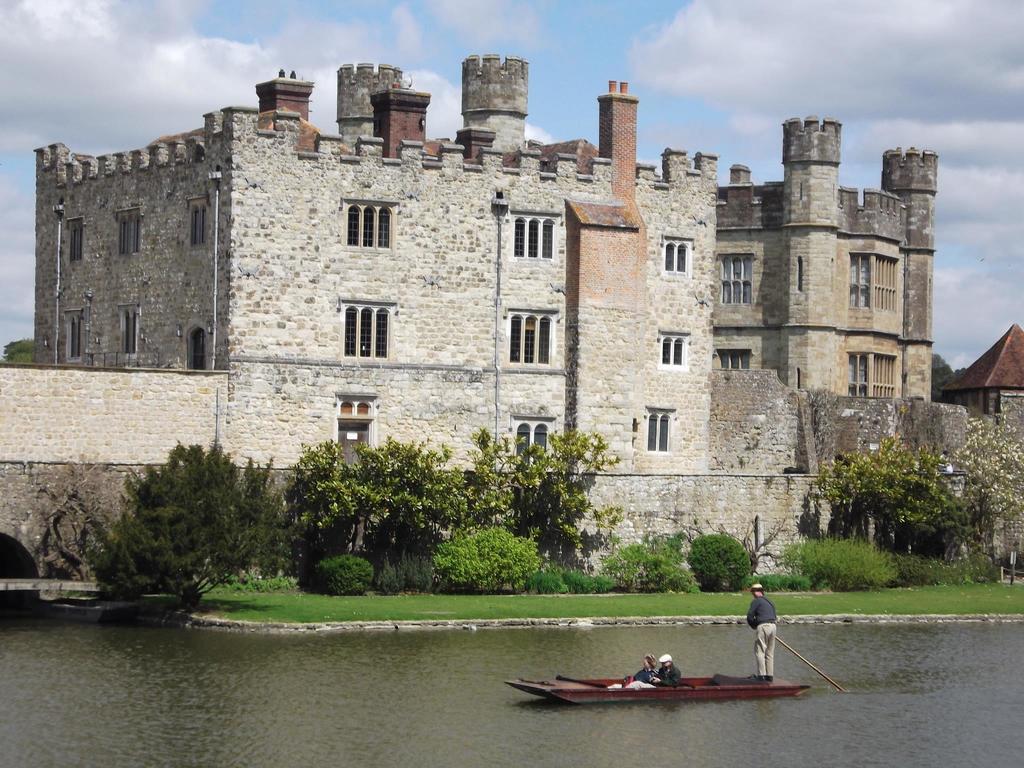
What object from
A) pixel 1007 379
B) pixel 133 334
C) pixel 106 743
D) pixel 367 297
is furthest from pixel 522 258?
pixel 106 743

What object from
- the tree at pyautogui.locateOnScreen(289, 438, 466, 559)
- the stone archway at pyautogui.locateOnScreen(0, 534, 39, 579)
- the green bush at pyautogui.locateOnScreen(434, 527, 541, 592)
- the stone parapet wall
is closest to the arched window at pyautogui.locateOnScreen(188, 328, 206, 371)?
the stone parapet wall

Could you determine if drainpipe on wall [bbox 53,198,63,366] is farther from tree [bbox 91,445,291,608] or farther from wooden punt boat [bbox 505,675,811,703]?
wooden punt boat [bbox 505,675,811,703]

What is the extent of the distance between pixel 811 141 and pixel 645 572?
1975 centimetres

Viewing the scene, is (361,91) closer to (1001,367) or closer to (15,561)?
(15,561)

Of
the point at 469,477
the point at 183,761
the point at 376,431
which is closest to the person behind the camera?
the point at 183,761

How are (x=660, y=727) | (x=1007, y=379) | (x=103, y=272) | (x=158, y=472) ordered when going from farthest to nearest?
(x=1007, y=379), (x=103, y=272), (x=158, y=472), (x=660, y=727)

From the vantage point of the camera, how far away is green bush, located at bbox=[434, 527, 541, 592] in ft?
160

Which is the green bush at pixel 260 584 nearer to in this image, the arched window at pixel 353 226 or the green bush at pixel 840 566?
the arched window at pixel 353 226

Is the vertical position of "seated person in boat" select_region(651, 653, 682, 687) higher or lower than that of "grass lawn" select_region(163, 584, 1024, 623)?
lower

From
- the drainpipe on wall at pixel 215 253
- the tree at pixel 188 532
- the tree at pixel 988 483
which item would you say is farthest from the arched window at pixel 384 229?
the tree at pixel 988 483

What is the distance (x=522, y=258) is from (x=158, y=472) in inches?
632

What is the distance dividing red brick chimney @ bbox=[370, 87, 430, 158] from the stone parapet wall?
934 cm

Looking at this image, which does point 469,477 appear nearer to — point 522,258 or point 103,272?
point 522,258

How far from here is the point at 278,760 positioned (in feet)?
98.6
